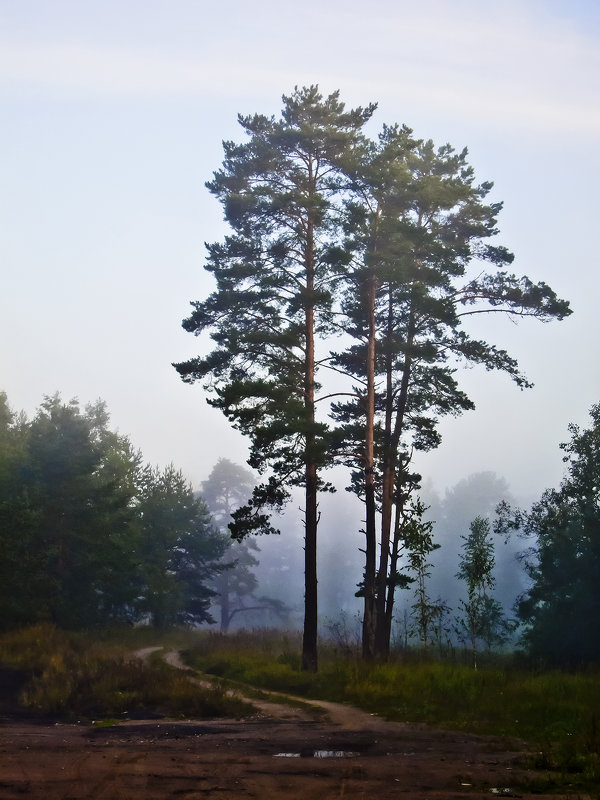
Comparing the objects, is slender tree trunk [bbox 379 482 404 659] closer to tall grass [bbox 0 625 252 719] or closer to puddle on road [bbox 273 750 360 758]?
tall grass [bbox 0 625 252 719]

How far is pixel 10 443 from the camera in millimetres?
47219

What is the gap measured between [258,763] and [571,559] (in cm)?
2502

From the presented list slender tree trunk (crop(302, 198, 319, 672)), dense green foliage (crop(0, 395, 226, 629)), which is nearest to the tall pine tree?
slender tree trunk (crop(302, 198, 319, 672))

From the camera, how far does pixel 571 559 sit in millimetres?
32344

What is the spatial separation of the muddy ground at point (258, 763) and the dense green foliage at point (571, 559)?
18263 mm

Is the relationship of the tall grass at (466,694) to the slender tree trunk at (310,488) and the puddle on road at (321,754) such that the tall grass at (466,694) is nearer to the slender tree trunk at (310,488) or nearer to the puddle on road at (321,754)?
the slender tree trunk at (310,488)

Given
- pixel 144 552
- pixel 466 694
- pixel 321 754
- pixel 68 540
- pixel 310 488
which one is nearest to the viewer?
pixel 321 754

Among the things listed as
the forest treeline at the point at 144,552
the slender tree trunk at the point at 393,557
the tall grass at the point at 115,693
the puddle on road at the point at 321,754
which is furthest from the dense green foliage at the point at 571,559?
the puddle on road at the point at 321,754

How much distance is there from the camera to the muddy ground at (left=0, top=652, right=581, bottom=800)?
8445 millimetres

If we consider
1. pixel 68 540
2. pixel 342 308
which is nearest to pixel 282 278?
pixel 342 308

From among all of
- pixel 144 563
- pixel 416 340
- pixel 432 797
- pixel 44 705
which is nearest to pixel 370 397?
pixel 416 340

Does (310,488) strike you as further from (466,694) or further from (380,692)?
(466,694)

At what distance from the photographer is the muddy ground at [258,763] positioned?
845cm

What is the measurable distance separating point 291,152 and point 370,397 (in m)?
8.87
